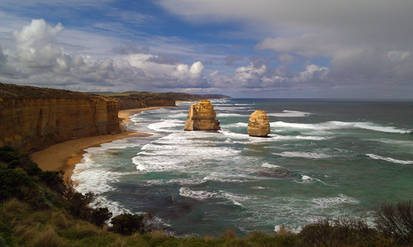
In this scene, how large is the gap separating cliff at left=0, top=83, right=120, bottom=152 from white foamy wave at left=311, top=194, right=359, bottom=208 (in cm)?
2172

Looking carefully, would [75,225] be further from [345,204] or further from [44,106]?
[44,106]

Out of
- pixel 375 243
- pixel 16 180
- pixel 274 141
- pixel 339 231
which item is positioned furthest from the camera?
pixel 274 141

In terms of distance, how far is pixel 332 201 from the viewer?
14.7 meters

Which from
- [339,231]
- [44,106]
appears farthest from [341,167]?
[44,106]

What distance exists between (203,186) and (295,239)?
9495 mm

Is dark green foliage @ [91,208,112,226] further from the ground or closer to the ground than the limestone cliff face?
closer to the ground

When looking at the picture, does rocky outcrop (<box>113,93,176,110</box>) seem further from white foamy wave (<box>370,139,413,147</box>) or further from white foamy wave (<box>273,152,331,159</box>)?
white foamy wave (<box>370,139,413,147</box>)

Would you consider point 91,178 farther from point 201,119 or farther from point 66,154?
point 201,119

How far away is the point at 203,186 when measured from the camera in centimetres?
1703

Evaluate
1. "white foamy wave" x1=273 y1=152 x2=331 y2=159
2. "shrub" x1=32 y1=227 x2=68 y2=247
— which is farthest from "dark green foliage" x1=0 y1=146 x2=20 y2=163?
"white foamy wave" x1=273 y1=152 x2=331 y2=159

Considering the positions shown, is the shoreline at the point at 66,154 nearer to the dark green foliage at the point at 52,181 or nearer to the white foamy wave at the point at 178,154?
the dark green foliage at the point at 52,181

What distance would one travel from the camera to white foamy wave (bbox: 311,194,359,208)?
14.3 meters

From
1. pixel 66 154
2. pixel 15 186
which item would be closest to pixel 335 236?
pixel 15 186

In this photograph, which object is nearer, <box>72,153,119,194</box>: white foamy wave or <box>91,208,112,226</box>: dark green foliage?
<box>91,208,112,226</box>: dark green foliage
